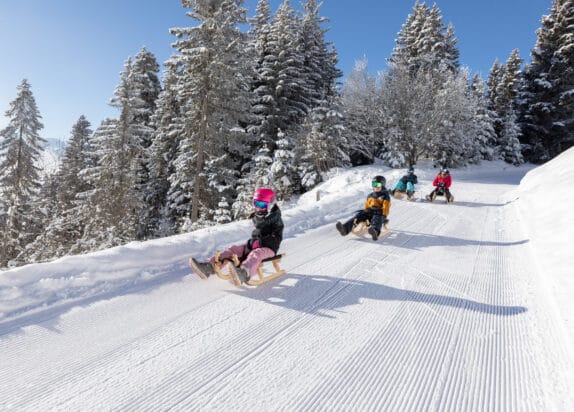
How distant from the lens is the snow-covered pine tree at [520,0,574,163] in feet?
92.0

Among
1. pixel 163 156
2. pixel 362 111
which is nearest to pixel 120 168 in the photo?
pixel 163 156

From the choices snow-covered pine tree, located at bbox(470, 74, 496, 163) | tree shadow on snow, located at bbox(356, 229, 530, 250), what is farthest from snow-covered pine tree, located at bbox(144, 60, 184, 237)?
snow-covered pine tree, located at bbox(470, 74, 496, 163)

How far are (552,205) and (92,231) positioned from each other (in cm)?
1877

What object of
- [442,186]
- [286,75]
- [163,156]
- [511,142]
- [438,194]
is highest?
[286,75]

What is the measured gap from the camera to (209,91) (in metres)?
16.5

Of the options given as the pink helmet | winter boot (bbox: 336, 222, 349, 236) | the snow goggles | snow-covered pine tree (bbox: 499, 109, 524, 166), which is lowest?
winter boot (bbox: 336, 222, 349, 236)

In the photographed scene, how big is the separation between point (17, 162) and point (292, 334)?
24664mm

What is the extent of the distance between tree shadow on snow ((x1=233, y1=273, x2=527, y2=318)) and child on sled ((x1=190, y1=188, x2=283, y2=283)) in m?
0.39

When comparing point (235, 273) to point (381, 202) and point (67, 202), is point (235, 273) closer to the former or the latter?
point (381, 202)

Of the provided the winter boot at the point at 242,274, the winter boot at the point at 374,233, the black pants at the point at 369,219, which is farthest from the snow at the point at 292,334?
the black pants at the point at 369,219

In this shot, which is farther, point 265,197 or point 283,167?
point 283,167

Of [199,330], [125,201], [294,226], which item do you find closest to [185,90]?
[125,201]

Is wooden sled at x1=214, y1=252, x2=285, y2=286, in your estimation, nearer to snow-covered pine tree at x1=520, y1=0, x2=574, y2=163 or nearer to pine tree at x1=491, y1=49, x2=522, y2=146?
snow-covered pine tree at x1=520, y1=0, x2=574, y2=163

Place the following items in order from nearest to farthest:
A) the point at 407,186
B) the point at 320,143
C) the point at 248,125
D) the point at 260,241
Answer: the point at 260,241 → the point at 407,186 → the point at 320,143 → the point at 248,125
